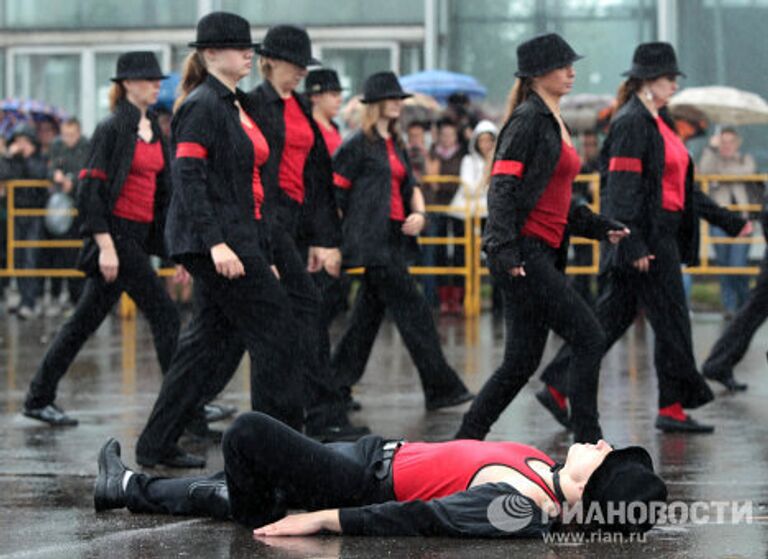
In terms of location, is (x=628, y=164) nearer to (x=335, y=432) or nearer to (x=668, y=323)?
(x=668, y=323)

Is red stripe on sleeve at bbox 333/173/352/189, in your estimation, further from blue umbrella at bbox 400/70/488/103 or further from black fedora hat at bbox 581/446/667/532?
blue umbrella at bbox 400/70/488/103

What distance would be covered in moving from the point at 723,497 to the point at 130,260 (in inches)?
145

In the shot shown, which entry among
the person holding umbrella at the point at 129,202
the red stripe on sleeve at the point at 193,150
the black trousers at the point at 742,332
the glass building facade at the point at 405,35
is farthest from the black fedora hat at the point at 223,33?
the glass building facade at the point at 405,35

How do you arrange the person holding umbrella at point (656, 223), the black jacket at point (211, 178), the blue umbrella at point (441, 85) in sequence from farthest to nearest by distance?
the blue umbrella at point (441, 85) < the person holding umbrella at point (656, 223) < the black jacket at point (211, 178)

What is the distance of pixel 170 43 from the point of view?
27656mm

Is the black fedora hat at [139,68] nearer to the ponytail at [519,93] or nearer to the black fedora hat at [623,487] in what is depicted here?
the ponytail at [519,93]

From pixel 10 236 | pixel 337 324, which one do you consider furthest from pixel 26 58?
pixel 337 324

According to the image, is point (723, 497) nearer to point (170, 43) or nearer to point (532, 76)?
point (532, 76)

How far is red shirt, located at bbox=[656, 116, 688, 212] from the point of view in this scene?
10508 millimetres

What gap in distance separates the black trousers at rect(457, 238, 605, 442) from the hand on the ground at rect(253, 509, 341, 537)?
2336 millimetres

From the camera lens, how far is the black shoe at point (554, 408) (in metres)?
10.5

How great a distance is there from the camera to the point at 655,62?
34.5 feet

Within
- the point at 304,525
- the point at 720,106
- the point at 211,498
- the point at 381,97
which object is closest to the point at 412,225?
the point at 381,97

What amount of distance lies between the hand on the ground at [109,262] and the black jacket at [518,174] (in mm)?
2219
